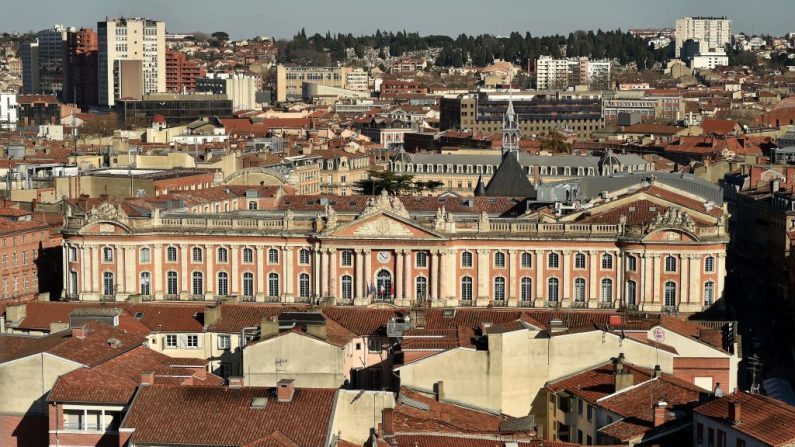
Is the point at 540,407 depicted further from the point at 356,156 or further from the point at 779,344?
the point at 356,156

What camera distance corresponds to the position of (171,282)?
88.4 metres

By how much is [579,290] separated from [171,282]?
18.5m

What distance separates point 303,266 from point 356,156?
214 feet

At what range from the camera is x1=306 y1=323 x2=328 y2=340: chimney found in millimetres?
59178

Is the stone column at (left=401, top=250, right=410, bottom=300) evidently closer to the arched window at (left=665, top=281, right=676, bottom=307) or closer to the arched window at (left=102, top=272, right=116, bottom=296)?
the arched window at (left=665, top=281, right=676, bottom=307)

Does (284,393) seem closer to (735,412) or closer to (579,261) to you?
(735,412)

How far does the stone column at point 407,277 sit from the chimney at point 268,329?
25658 millimetres

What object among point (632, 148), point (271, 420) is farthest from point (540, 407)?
point (632, 148)

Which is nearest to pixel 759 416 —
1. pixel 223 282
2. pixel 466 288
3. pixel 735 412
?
pixel 735 412

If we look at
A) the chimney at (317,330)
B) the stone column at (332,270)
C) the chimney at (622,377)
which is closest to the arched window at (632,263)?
the stone column at (332,270)

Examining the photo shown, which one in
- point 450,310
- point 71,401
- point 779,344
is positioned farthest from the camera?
point 779,344

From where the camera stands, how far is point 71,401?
161 feet

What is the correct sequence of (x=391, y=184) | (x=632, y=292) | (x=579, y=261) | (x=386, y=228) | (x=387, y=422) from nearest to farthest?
(x=387, y=422) < (x=632, y=292) < (x=579, y=261) < (x=386, y=228) < (x=391, y=184)

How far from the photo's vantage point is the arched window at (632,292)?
278ft
